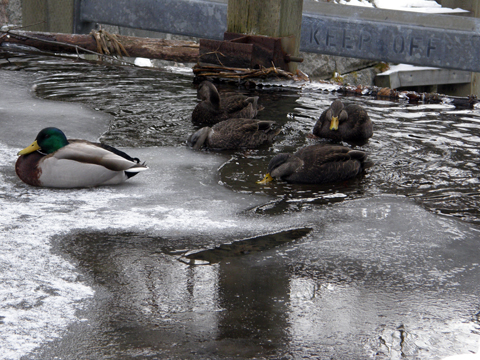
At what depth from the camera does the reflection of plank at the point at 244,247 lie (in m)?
3.17

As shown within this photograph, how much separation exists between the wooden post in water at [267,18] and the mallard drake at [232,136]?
2.82 meters

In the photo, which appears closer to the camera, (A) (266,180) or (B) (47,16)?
(A) (266,180)

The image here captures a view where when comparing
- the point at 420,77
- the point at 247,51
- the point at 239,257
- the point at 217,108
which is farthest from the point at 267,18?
the point at 420,77

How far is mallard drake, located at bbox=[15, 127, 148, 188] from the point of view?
4168 mm

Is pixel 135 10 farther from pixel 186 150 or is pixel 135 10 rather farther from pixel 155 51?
pixel 186 150

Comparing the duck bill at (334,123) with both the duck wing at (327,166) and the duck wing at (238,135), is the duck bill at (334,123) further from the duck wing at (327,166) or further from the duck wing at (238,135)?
the duck wing at (327,166)

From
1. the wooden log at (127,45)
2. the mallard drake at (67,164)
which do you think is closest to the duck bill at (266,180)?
the mallard drake at (67,164)

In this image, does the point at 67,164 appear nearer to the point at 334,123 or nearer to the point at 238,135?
the point at 238,135

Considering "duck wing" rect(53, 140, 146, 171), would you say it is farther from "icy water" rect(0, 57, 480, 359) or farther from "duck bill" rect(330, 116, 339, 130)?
"duck bill" rect(330, 116, 339, 130)

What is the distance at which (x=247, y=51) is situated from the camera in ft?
26.4

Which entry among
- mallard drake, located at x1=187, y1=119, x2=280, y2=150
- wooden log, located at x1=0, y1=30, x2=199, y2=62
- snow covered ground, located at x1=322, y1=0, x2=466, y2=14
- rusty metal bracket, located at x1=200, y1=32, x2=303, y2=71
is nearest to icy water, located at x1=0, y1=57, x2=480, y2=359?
mallard drake, located at x1=187, y1=119, x2=280, y2=150

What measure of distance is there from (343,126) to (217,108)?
4.62 feet

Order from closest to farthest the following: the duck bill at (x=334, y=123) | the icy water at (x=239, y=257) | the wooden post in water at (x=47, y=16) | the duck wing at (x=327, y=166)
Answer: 1. the icy water at (x=239, y=257)
2. the duck wing at (x=327, y=166)
3. the duck bill at (x=334, y=123)
4. the wooden post in water at (x=47, y=16)

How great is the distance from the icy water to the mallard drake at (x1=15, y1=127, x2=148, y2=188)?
3.8 inches
